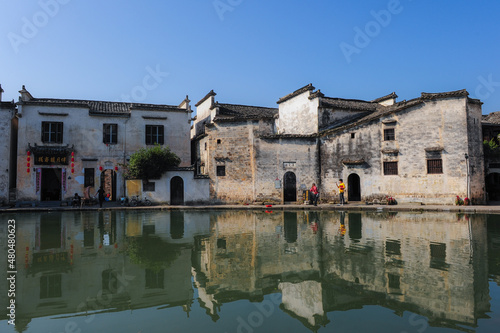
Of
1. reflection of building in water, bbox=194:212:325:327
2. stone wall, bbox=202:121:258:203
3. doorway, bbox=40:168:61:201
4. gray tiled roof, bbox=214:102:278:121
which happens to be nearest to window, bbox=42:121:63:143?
doorway, bbox=40:168:61:201

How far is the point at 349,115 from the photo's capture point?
2219cm

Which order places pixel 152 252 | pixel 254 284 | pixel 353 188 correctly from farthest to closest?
pixel 353 188 < pixel 152 252 < pixel 254 284

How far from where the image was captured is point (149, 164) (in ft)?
63.3

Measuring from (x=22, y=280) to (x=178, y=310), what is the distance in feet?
9.62

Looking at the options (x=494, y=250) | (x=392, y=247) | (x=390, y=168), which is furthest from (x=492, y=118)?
(x=392, y=247)

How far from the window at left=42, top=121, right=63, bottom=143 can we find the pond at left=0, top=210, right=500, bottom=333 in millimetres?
13509

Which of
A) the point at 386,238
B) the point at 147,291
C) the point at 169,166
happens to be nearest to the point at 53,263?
the point at 147,291

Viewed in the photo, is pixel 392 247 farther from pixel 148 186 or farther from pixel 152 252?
pixel 148 186

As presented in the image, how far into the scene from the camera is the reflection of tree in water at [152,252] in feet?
20.2

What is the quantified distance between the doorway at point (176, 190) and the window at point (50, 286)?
49.6 ft

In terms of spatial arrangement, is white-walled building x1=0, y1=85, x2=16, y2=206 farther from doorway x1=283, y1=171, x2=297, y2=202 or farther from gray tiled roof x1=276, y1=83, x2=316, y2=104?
gray tiled roof x1=276, y1=83, x2=316, y2=104

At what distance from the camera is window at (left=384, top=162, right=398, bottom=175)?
1850 centimetres

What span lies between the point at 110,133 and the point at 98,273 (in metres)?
17.9

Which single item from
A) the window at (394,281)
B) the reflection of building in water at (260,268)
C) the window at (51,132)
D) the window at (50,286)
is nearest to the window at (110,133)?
the window at (51,132)
